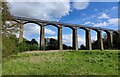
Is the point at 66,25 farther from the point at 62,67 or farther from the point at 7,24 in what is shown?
the point at 62,67

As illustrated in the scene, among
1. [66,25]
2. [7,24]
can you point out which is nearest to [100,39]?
[66,25]

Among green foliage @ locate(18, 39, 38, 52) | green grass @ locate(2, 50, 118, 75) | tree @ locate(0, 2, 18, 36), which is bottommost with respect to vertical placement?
green grass @ locate(2, 50, 118, 75)

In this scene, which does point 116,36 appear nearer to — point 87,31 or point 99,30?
point 99,30

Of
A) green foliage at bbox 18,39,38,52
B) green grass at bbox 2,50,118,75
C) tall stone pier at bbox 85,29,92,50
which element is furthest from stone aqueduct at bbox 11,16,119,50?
green grass at bbox 2,50,118,75

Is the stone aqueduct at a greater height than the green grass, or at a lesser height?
greater

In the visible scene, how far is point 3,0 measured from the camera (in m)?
17.8

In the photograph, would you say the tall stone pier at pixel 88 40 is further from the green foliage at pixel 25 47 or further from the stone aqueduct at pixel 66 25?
the green foliage at pixel 25 47

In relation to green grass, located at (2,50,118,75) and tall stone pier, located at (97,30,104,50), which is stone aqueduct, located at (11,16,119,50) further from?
green grass, located at (2,50,118,75)

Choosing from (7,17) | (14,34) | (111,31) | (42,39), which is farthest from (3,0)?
(111,31)

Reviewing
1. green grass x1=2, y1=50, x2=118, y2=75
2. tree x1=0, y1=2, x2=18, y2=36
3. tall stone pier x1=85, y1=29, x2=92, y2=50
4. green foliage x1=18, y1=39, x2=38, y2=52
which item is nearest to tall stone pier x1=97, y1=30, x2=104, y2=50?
tall stone pier x1=85, y1=29, x2=92, y2=50

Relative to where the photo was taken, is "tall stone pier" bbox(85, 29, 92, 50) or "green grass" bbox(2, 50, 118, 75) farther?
"tall stone pier" bbox(85, 29, 92, 50)

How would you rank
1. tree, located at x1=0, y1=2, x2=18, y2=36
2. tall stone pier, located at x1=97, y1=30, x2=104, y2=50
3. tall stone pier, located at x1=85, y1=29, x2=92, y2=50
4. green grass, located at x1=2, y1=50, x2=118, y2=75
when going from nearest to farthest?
green grass, located at x1=2, y1=50, x2=118, y2=75, tree, located at x1=0, y1=2, x2=18, y2=36, tall stone pier, located at x1=85, y1=29, x2=92, y2=50, tall stone pier, located at x1=97, y1=30, x2=104, y2=50

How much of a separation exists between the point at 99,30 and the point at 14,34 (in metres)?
50.7

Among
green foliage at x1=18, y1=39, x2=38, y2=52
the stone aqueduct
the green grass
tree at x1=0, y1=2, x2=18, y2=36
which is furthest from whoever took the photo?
the stone aqueduct
